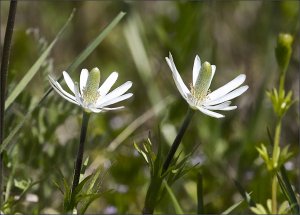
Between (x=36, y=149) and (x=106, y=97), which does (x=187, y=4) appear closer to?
(x=36, y=149)

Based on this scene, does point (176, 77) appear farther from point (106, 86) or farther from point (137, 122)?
point (137, 122)

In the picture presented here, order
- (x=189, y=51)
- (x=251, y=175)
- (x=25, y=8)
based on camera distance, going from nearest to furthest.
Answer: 1. (x=251, y=175)
2. (x=189, y=51)
3. (x=25, y=8)

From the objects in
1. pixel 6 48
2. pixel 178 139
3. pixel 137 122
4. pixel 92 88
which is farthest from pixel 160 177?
pixel 137 122

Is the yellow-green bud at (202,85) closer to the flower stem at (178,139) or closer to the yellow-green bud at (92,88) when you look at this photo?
the flower stem at (178,139)

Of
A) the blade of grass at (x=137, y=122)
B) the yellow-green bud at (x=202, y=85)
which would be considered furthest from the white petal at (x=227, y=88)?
the blade of grass at (x=137, y=122)

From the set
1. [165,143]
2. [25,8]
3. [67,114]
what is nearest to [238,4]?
[25,8]

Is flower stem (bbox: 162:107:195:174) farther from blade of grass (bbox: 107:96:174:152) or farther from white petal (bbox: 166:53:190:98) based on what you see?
blade of grass (bbox: 107:96:174:152)
